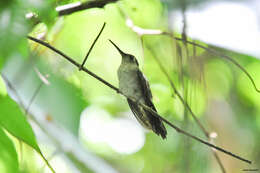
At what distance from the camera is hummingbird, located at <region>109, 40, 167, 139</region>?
1350mm

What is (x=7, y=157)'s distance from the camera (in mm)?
936

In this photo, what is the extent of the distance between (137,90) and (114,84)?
0.88 metres

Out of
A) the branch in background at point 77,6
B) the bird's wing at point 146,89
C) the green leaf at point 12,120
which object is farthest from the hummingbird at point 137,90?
the green leaf at point 12,120

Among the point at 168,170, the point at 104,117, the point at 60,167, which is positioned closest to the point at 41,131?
the point at 60,167

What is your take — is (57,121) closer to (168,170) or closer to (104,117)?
(168,170)

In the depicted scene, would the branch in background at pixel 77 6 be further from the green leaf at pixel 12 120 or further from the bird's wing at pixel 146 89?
the bird's wing at pixel 146 89

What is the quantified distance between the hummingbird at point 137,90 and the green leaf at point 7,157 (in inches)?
19.5

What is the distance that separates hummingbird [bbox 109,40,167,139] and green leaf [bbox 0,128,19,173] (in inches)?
19.5

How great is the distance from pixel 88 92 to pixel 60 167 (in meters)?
0.89

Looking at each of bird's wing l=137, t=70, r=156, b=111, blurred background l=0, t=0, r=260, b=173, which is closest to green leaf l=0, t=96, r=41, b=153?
blurred background l=0, t=0, r=260, b=173

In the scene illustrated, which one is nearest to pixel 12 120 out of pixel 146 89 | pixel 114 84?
pixel 146 89

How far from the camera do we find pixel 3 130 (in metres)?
0.94

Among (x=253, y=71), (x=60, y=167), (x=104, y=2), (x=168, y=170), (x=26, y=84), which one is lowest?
(x=168, y=170)

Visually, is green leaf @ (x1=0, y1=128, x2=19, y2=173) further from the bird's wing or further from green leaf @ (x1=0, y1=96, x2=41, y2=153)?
the bird's wing
